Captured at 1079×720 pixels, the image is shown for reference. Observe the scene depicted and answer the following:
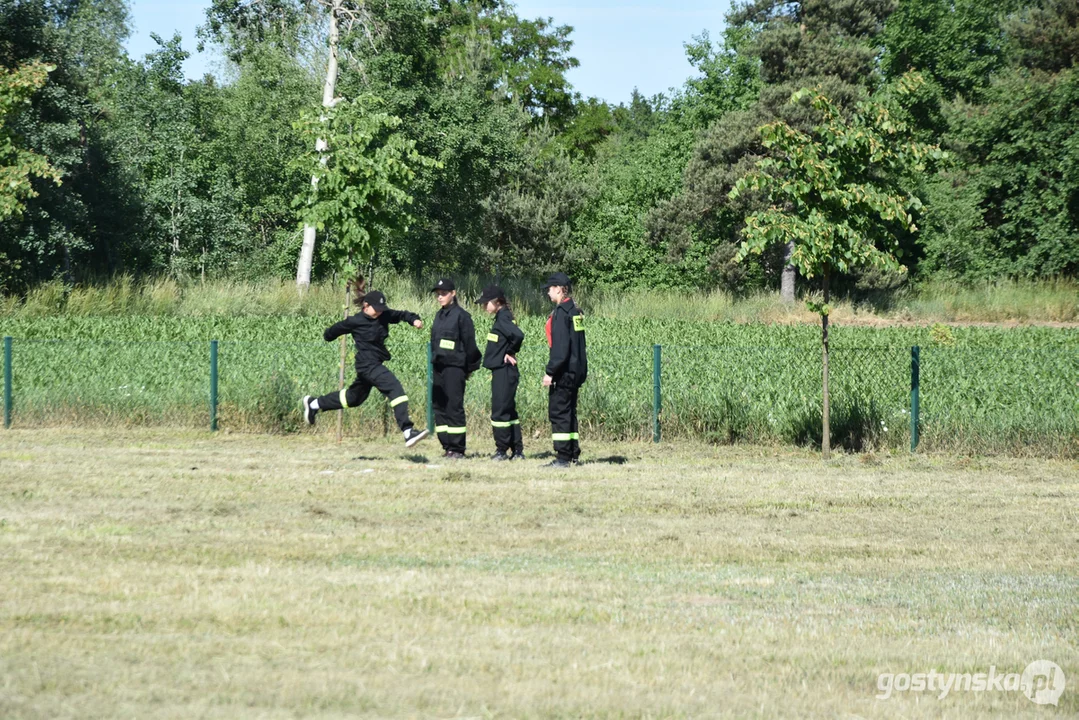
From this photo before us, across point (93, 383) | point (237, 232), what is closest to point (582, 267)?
point (237, 232)

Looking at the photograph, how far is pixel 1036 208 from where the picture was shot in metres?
46.6

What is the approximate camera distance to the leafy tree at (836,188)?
610 inches

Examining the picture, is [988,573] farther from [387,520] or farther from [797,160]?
[797,160]

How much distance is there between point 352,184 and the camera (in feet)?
55.4

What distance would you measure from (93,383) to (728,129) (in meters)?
34.3

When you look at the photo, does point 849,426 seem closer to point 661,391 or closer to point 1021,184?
point 661,391

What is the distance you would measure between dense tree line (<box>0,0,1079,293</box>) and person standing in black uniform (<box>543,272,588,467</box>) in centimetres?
1834

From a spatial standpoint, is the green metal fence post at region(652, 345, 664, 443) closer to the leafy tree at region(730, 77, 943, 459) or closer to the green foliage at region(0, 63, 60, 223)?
the leafy tree at region(730, 77, 943, 459)

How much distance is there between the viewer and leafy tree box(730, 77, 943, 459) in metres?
15.5

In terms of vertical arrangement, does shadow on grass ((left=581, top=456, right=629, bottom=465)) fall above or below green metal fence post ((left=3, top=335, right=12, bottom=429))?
below

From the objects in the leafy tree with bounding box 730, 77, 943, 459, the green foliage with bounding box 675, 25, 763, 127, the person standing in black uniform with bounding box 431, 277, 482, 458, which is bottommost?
the person standing in black uniform with bounding box 431, 277, 482, 458

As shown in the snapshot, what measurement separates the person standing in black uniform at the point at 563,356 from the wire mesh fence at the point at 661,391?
347cm

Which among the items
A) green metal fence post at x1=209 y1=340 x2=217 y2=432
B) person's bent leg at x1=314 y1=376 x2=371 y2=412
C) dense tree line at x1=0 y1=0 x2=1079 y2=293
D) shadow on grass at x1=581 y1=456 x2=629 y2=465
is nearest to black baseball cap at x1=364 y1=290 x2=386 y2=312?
→ person's bent leg at x1=314 y1=376 x2=371 y2=412

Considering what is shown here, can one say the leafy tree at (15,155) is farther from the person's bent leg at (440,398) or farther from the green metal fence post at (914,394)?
the green metal fence post at (914,394)
